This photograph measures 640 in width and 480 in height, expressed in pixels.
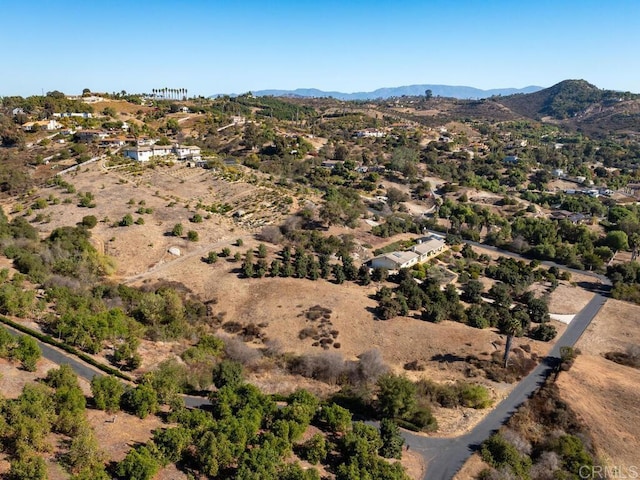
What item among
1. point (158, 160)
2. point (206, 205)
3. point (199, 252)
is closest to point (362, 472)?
point (199, 252)

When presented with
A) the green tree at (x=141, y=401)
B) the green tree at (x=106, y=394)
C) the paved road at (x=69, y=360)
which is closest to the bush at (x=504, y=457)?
the green tree at (x=141, y=401)

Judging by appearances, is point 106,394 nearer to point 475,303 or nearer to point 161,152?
point 475,303

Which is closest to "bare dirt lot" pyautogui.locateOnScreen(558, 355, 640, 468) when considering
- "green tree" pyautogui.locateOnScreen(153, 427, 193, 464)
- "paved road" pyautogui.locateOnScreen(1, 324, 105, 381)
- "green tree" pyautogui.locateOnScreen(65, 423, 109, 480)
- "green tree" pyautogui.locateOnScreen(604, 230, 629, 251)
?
"green tree" pyautogui.locateOnScreen(153, 427, 193, 464)

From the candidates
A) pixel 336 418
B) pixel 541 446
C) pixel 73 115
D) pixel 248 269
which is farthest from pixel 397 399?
pixel 73 115

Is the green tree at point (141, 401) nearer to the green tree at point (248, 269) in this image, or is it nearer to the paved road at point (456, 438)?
the paved road at point (456, 438)

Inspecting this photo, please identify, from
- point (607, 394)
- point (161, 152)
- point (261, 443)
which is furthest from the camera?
point (161, 152)

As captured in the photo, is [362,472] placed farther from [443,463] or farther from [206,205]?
[206,205]

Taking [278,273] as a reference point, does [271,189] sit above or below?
above
